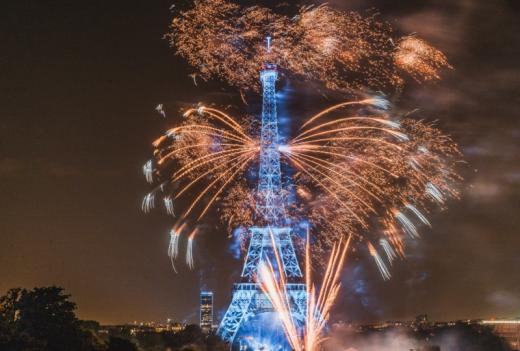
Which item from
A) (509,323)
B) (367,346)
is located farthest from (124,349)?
(509,323)

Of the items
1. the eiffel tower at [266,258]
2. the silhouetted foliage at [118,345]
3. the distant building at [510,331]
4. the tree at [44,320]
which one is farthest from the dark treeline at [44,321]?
the distant building at [510,331]

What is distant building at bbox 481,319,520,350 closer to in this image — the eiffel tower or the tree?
the eiffel tower

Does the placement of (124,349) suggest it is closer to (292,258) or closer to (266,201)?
(266,201)

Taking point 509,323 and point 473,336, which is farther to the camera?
point 509,323

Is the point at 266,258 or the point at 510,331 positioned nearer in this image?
the point at 266,258

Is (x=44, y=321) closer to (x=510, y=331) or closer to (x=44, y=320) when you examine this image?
(x=44, y=320)

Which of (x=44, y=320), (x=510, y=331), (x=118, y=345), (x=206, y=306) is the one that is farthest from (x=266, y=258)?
(x=206, y=306)

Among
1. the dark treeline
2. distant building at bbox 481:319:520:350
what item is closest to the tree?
the dark treeline
